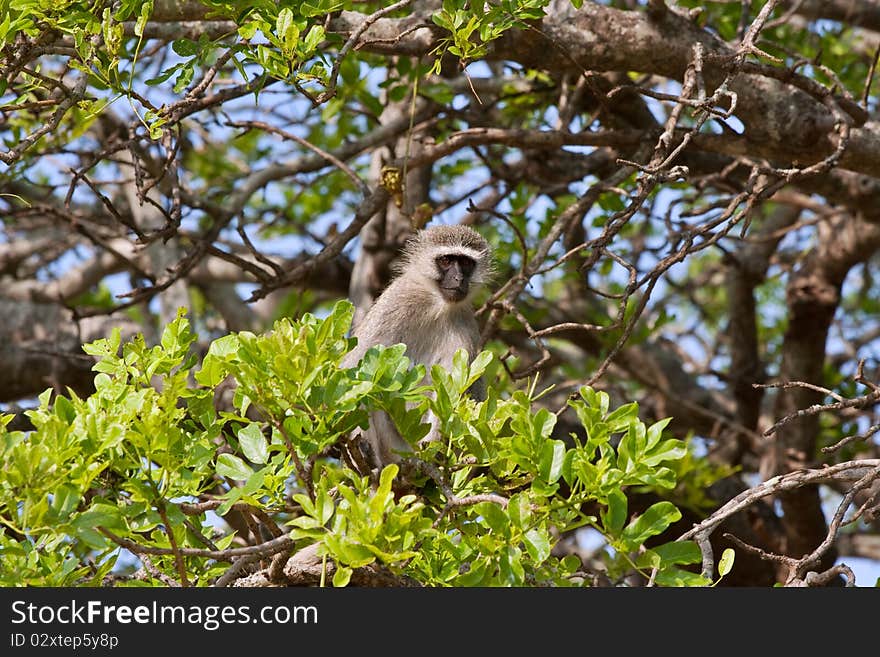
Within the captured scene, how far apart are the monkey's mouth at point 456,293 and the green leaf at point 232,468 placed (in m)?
2.90

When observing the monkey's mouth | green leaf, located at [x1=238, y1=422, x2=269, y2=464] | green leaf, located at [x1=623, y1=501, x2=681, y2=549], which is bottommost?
green leaf, located at [x1=623, y1=501, x2=681, y2=549]

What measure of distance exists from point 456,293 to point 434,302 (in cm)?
26

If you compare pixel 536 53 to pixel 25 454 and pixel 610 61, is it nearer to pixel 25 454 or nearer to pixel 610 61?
pixel 610 61

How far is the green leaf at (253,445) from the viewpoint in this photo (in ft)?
9.46

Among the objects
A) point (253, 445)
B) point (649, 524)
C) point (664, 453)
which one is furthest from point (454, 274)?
point (649, 524)

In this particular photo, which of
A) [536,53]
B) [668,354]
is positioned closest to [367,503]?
[536,53]

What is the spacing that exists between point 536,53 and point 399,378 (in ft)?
6.96

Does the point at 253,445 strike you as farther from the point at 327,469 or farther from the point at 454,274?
the point at 454,274

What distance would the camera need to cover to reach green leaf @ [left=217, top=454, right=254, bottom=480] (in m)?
2.80

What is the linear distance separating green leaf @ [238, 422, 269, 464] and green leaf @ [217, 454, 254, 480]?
0.15ft

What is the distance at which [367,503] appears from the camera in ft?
8.27

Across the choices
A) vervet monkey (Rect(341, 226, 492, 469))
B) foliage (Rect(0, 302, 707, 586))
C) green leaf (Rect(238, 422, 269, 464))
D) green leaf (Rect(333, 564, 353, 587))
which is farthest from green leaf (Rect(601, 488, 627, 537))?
vervet monkey (Rect(341, 226, 492, 469))

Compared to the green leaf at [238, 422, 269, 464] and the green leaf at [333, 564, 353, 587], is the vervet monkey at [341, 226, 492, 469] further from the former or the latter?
the green leaf at [333, 564, 353, 587]

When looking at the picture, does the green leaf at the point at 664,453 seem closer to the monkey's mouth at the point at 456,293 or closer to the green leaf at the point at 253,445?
the green leaf at the point at 253,445
